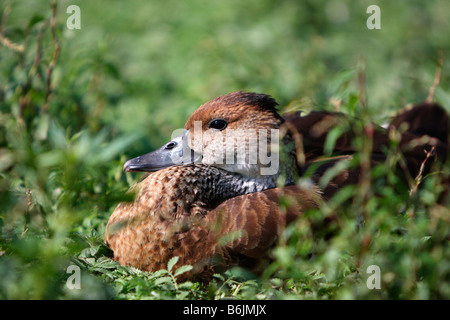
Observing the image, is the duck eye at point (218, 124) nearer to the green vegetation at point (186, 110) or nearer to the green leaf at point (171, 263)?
the green vegetation at point (186, 110)

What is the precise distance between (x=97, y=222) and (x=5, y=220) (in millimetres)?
556

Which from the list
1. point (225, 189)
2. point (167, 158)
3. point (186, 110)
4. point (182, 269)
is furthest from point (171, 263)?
point (186, 110)

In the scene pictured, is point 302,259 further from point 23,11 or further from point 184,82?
point 23,11

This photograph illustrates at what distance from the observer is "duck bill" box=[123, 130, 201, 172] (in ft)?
10.1

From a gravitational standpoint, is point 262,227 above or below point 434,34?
below

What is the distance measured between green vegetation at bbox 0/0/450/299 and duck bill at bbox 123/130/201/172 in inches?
6.7

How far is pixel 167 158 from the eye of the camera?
10.2 ft

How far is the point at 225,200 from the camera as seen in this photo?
118 inches

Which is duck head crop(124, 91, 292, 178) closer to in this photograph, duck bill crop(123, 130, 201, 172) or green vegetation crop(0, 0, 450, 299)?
duck bill crop(123, 130, 201, 172)

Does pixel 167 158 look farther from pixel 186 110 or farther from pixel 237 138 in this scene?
pixel 186 110

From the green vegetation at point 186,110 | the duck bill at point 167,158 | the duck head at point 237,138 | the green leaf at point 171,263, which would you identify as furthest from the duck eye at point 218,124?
the green leaf at point 171,263

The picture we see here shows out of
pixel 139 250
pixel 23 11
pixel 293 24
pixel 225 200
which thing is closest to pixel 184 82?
pixel 293 24

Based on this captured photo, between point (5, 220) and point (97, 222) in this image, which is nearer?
point (5, 220)

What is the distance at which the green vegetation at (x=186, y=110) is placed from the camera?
2.09 m
